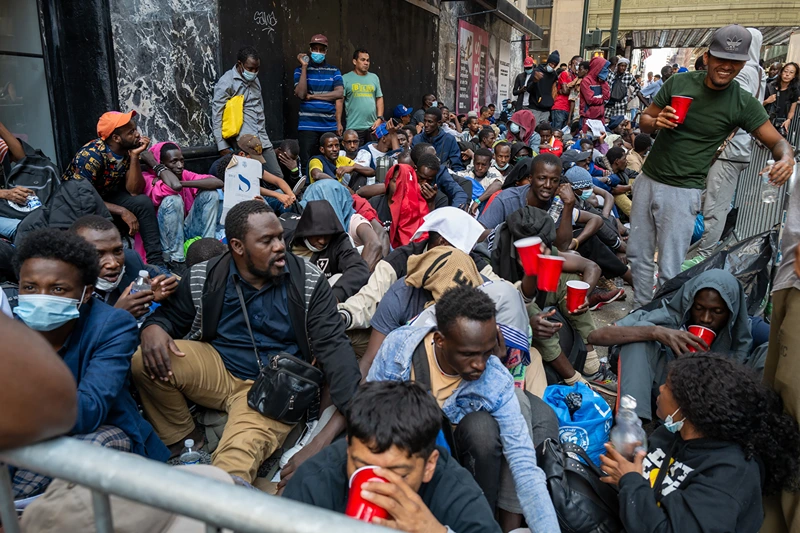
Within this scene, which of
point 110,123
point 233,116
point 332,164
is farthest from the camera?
point 332,164

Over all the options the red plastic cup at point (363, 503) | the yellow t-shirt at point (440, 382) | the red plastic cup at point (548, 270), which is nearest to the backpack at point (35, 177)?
the yellow t-shirt at point (440, 382)

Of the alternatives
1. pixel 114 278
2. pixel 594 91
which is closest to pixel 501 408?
pixel 114 278

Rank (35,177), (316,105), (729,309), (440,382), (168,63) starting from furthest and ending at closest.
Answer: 1. (316,105)
2. (168,63)
3. (35,177)
4. (729,309)
5. (440,382)

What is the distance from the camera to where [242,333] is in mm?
3148

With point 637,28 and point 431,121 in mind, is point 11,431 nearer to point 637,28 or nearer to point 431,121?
point 431,121

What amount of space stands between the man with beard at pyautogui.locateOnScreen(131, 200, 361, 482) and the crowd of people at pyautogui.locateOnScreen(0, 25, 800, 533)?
0.04 ft

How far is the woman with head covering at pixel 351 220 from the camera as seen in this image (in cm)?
471

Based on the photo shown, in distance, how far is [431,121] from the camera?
8.37 meters

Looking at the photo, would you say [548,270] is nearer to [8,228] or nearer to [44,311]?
[44,311]

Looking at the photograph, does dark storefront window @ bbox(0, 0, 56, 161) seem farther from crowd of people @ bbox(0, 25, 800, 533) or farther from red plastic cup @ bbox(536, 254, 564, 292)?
red plastic cup @ bbox(536, 254, 564, 292)

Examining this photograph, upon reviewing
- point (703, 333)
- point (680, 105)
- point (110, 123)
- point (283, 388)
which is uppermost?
point (680, 105)

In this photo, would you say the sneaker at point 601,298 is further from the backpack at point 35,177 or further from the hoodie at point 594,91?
the hoodie at point 594,91

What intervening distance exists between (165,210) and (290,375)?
302 cm

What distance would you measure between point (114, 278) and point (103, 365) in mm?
787
